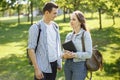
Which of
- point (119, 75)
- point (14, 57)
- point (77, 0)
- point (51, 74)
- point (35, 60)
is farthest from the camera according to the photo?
point (77, 0)

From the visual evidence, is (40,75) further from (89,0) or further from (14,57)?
(89,0)

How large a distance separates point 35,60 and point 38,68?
15cm

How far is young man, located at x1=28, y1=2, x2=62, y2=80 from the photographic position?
5.16 metres

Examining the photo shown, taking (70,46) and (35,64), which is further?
(70,46)

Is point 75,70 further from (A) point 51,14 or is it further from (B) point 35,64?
(A) point 51,14

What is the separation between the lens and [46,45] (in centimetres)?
532

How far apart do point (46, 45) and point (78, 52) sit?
1.94ft

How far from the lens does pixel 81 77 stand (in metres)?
5.34

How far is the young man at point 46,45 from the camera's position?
16.9 ft

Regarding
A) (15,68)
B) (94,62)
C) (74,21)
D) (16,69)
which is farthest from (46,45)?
(15,68)

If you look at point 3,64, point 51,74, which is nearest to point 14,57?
point 3,64

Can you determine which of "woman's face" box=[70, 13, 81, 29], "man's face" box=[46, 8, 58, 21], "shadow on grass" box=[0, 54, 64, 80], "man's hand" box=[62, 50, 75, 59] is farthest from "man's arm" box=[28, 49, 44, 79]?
"shadow on grass" box=[0, 54, 64, 80]

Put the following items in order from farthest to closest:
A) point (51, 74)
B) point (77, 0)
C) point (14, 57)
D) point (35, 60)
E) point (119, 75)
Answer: point (77, 0)
point (14, 57)
point (119, 75)
point (51, 74)
point (35, 60)

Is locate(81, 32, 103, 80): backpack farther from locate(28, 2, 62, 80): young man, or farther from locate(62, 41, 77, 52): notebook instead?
locate(28, 2, 62, 80): young man
